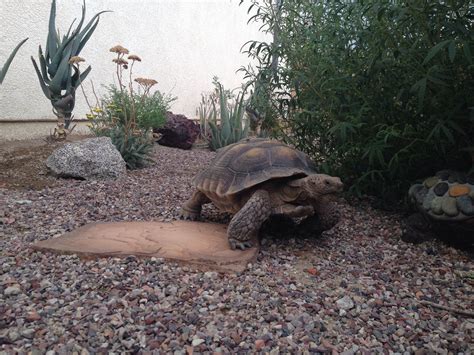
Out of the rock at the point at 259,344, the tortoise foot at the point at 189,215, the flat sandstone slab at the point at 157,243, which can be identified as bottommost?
the rock at the point at 259,344

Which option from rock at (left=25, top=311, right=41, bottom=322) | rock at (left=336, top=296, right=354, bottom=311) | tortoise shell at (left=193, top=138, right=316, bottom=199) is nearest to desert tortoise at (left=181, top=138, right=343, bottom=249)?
tortoise shell at (left=193, top=138, right=316, bottom=199)

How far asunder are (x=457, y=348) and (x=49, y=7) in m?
6.54

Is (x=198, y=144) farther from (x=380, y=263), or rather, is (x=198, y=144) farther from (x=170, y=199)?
(x=380, y=263)

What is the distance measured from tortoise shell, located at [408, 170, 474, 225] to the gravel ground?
0.93ft

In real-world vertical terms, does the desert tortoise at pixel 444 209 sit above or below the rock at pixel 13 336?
above

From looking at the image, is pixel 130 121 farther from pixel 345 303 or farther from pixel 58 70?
pixel 345 303

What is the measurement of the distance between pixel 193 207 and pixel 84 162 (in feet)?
5.88

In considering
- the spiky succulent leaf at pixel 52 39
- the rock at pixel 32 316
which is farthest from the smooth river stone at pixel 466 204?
the spiky succulent leaf at pixel 52 39

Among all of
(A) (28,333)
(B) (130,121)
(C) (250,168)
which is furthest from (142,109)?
(A) (28,333)

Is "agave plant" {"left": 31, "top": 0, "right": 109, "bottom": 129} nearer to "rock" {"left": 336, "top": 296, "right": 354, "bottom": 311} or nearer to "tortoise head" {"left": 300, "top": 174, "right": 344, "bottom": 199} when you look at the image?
"tortoise head" {"left": 300, "top": 174, "right": 344, "bottom": 199}

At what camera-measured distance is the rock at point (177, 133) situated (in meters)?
7.35

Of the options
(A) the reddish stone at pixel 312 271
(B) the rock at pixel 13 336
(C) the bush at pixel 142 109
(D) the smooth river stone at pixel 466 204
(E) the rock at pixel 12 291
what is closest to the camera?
(B) the rock at pixel 13 336

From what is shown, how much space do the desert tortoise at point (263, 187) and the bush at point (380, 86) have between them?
580 millimetres

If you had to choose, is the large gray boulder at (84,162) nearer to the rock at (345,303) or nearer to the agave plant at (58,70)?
the agave plant at (58,70)
